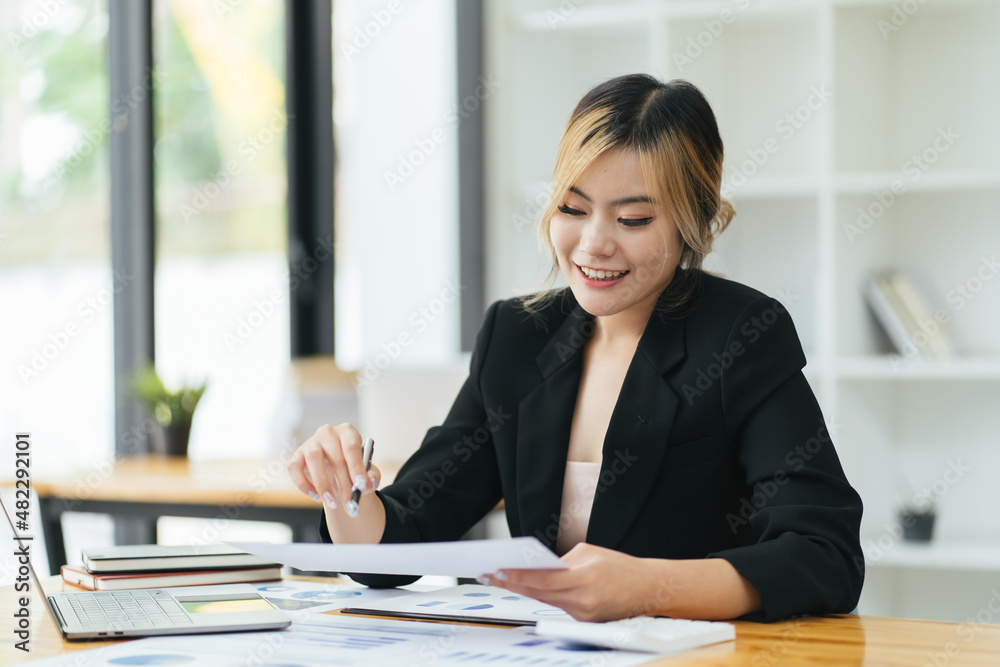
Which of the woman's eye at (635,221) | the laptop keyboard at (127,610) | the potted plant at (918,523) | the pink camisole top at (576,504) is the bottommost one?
the potted plant at (918,523)

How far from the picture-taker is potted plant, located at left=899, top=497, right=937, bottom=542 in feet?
9.76

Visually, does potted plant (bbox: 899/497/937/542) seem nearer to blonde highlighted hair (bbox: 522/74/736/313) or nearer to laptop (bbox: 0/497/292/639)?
blonde highlighted hair (bbox: 522/74/736/313)

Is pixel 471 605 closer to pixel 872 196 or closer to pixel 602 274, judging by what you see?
pixel 602 274

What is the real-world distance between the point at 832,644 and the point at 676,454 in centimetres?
43

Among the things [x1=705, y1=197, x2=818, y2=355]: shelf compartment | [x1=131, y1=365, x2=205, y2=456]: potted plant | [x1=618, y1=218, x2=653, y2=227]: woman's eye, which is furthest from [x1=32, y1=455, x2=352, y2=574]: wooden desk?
[x1=705, y1=197, x2=818, y2=355]: shelf compartment

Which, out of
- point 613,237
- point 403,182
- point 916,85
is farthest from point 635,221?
point 403,182

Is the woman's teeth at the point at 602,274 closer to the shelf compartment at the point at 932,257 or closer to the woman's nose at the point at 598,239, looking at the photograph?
the woman's nose at the point at 598,239

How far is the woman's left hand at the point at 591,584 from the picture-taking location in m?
1.07

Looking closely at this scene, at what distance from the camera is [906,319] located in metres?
3.00

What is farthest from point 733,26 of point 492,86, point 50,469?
point 50,469

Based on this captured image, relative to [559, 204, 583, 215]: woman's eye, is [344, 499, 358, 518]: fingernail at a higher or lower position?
lower

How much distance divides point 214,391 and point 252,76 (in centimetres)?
117

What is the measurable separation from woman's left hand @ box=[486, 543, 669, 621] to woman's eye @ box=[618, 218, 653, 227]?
1.71 feet

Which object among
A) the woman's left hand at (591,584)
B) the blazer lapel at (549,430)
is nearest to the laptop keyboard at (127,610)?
the woman's left hand at (591,584)
